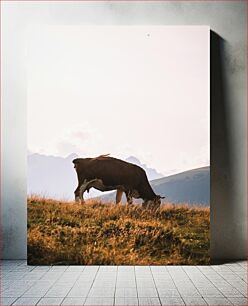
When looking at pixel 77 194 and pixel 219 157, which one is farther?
pixel 219 157

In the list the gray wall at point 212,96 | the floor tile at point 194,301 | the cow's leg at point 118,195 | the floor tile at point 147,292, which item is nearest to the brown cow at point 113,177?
the cow's leg at point 118,195

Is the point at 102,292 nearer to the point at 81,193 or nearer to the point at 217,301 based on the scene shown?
the point at 217,301

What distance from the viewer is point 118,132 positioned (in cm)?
591

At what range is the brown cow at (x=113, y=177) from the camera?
586cm

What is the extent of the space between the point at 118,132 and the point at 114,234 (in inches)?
37.7

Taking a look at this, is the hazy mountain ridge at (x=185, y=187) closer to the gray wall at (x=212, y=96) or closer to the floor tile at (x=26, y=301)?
the gray wall at (x=212, y=96)

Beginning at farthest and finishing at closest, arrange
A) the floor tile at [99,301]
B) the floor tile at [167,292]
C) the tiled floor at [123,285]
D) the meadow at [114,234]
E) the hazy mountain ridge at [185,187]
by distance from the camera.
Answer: the hazy mountain ridge at [185,187] → the meadow at [114,234] → the floor tile at [167,292] → the tiled floor at [123,285] → the floor tile at [99,301]

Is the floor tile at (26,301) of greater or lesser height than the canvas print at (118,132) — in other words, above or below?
below

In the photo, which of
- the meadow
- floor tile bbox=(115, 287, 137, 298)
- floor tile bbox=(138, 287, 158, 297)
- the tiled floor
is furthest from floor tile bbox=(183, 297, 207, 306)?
the meadow

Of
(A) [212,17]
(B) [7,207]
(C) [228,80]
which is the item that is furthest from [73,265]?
(A) [212,17]

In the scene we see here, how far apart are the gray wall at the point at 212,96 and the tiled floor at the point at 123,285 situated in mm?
394

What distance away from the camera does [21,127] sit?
596 centimetres

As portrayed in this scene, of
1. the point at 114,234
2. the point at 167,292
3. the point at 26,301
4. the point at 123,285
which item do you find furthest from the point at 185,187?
the point at 26,301

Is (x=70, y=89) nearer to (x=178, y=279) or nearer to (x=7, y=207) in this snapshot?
(x=7, y=207)
